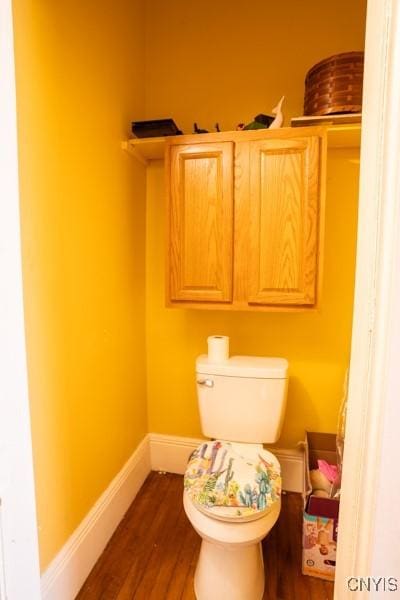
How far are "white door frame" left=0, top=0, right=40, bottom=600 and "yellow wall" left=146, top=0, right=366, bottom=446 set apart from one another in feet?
3.89

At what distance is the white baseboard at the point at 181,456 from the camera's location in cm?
173

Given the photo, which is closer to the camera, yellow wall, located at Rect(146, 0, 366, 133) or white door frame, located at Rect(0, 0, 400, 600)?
white door frame, located at Rect(0, 0, 400, 600)

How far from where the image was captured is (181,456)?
186 cm

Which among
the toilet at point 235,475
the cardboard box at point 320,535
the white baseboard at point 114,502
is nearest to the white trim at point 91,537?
the white baseboard at point 114,502

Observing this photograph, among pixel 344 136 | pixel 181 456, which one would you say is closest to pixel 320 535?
pixel 181 456

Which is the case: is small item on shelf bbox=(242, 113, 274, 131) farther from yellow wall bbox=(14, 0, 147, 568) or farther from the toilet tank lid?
the toilet tank lid

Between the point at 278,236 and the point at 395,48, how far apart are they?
0.86 m

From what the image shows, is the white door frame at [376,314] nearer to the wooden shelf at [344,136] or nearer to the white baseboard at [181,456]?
the wooden shelf at [344,136]

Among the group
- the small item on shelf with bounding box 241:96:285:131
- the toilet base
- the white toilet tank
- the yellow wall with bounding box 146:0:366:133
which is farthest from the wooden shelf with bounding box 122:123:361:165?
the toilet base

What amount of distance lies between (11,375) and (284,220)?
113 cm

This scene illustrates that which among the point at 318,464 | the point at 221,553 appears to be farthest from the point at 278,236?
the point at 221,553

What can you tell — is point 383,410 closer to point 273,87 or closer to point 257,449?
point 257,449

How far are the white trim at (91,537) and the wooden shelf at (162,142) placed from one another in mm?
1563

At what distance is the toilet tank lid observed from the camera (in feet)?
4.66
